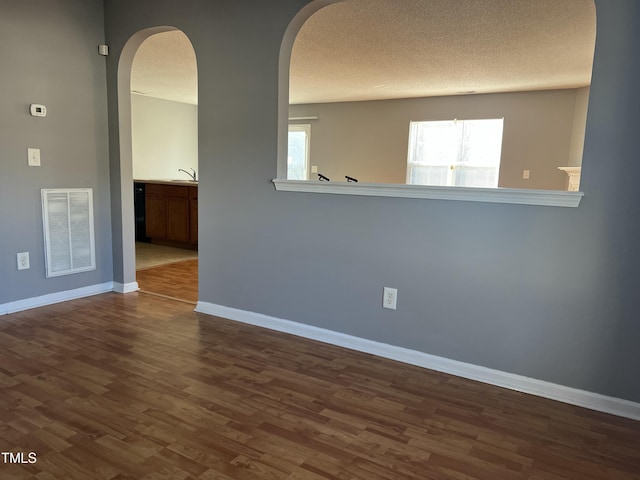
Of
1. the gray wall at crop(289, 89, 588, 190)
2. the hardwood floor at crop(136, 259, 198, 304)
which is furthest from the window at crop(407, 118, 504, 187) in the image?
the hardwood floor at crop(136, 259, 198, 304)

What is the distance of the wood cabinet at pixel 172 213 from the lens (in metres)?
5.72

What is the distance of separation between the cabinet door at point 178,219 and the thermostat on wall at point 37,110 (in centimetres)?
260

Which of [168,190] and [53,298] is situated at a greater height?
[168,190]

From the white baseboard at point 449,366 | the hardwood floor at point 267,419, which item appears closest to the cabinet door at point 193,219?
the white baseboard at point 449,366

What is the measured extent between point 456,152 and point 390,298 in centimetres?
522

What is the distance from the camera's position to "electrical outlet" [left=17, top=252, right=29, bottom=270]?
317cm

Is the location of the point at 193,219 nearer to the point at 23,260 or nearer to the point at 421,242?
the point at 23,260

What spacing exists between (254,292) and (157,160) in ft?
19.6

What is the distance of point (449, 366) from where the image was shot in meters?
2.41

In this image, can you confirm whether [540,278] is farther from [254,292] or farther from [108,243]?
[108,243]

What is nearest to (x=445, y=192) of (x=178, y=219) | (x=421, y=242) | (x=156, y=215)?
(x=421, y=242)

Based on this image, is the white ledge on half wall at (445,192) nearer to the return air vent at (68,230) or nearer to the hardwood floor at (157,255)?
the return air vent at (68,230)

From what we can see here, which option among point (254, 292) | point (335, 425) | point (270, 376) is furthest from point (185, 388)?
point (254, 292)

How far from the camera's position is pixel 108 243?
3.73m
